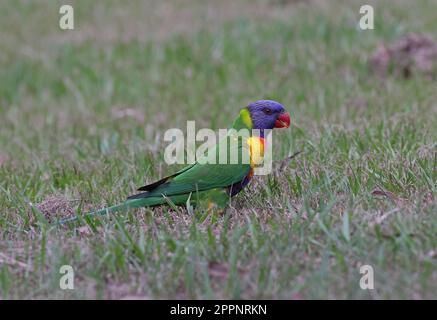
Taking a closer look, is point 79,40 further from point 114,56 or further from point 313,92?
point 313,92

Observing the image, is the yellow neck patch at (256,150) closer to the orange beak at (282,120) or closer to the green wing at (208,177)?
the green wing at (208,177)

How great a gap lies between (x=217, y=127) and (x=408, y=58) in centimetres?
211

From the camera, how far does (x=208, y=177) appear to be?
3.77m

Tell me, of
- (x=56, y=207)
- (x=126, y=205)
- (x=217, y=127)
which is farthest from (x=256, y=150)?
(x=217, y=127)

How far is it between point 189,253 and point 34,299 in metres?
0.66

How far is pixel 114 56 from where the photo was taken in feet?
26.5

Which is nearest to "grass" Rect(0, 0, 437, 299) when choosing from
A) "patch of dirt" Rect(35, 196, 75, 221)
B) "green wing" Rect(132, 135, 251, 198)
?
"patch of dirt" Rect(35, 196, 75, 221)

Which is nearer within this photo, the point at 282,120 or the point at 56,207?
the point at 56,207

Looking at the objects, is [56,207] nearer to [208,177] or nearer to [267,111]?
[208,177]

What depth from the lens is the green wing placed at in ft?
12.2

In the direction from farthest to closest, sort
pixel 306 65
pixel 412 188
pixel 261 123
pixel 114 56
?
pixel 114 56
pixel 306 65
pixel 261 123
pixel 412 188

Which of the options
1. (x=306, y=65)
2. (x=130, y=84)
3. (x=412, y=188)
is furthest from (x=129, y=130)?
(x=412, y=188)

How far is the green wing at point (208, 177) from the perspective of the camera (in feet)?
12.2

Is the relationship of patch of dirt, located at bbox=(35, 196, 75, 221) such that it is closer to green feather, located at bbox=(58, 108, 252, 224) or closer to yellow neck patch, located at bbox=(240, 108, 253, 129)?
green feather, located at bbox=(58, 108, 252, 224)
